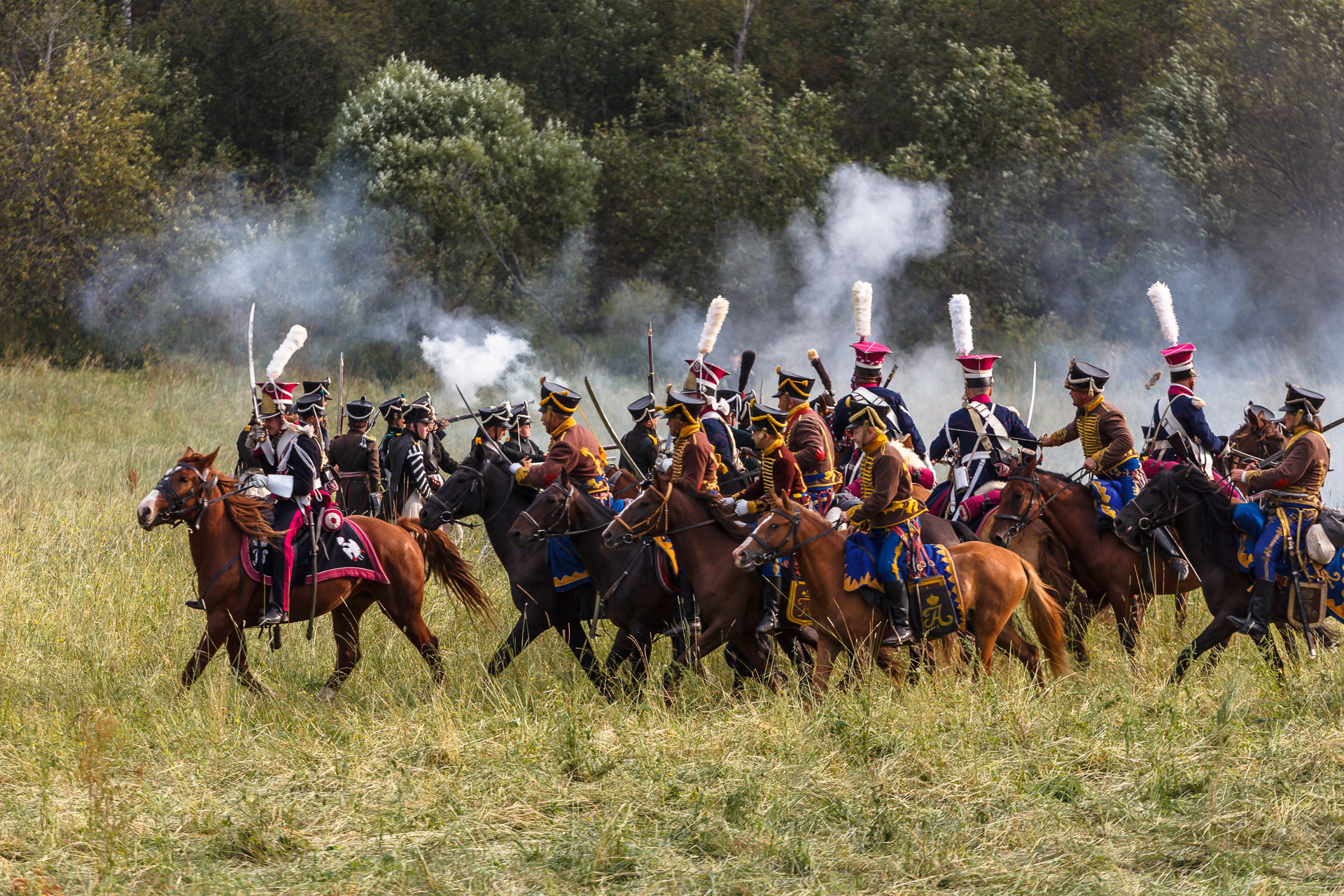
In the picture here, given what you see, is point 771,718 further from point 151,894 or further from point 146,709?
point 146,709

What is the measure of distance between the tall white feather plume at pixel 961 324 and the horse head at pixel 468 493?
3.84m

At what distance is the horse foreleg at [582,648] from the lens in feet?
28.3

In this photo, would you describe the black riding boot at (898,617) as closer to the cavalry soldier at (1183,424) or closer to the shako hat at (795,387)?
the shako hat at (795,387)

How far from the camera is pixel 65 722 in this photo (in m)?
7.71

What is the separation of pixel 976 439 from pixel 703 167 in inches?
653

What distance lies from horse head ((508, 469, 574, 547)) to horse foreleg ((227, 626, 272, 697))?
188 cm

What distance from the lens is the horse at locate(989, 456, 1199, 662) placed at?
374 inches

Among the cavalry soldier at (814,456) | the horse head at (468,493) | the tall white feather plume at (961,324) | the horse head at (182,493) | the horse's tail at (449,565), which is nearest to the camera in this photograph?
the horse head at (182,493)

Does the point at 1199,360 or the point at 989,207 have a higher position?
the point at 989,207

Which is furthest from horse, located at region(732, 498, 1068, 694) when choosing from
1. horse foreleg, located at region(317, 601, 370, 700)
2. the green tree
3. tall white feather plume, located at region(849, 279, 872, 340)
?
the green tree

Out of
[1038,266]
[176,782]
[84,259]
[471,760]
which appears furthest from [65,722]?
[1038,266]

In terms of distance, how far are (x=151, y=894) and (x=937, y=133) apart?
23.7m

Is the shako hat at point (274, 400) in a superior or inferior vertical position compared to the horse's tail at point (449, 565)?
superior

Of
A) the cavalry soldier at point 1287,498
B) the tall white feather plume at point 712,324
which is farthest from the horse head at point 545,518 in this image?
the cavalry soldier at point 1287,498
